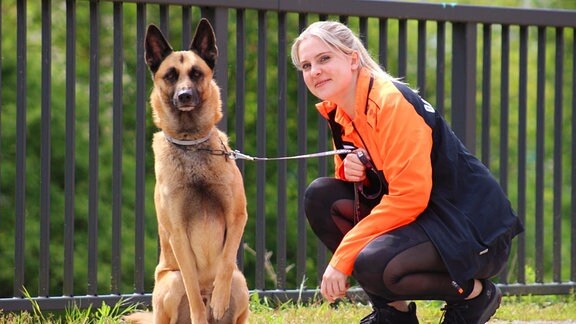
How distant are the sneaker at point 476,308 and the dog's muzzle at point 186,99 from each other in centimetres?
130

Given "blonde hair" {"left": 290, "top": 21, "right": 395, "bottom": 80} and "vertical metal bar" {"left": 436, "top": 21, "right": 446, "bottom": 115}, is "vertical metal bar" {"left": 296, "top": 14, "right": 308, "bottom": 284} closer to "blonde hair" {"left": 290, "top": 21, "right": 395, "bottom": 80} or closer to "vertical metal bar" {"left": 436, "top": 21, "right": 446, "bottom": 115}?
"vertical metal bar" {"left": 436, "top": 21, "right": 446, "bottom": 115}

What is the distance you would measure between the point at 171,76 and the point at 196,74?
0.10 m

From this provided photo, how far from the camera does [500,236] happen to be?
11.4ft

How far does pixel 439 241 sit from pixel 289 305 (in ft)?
5.50

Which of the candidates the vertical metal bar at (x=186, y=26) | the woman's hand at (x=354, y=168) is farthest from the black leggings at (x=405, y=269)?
the vertical metal bar at (x=186, y=26)

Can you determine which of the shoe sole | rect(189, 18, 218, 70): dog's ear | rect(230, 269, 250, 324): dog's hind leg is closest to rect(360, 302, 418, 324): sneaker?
the shoe sole

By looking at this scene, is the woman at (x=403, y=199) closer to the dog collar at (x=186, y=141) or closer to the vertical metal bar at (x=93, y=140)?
the dog collar at (x=186, y=141)

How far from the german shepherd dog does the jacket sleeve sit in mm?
535

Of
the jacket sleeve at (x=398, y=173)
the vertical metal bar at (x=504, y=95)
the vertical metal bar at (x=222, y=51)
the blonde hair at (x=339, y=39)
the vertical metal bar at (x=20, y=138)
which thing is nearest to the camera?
the jacket sleeve at (x=398, y=173)

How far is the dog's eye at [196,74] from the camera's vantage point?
3.68 meters

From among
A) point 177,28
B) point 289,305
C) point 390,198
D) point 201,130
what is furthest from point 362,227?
point 177,28

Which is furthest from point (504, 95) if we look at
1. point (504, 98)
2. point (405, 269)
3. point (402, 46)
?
point (405, 269)

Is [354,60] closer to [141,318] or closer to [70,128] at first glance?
[141,318]

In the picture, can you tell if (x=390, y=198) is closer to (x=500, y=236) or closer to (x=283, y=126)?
(x=500, y=236)
